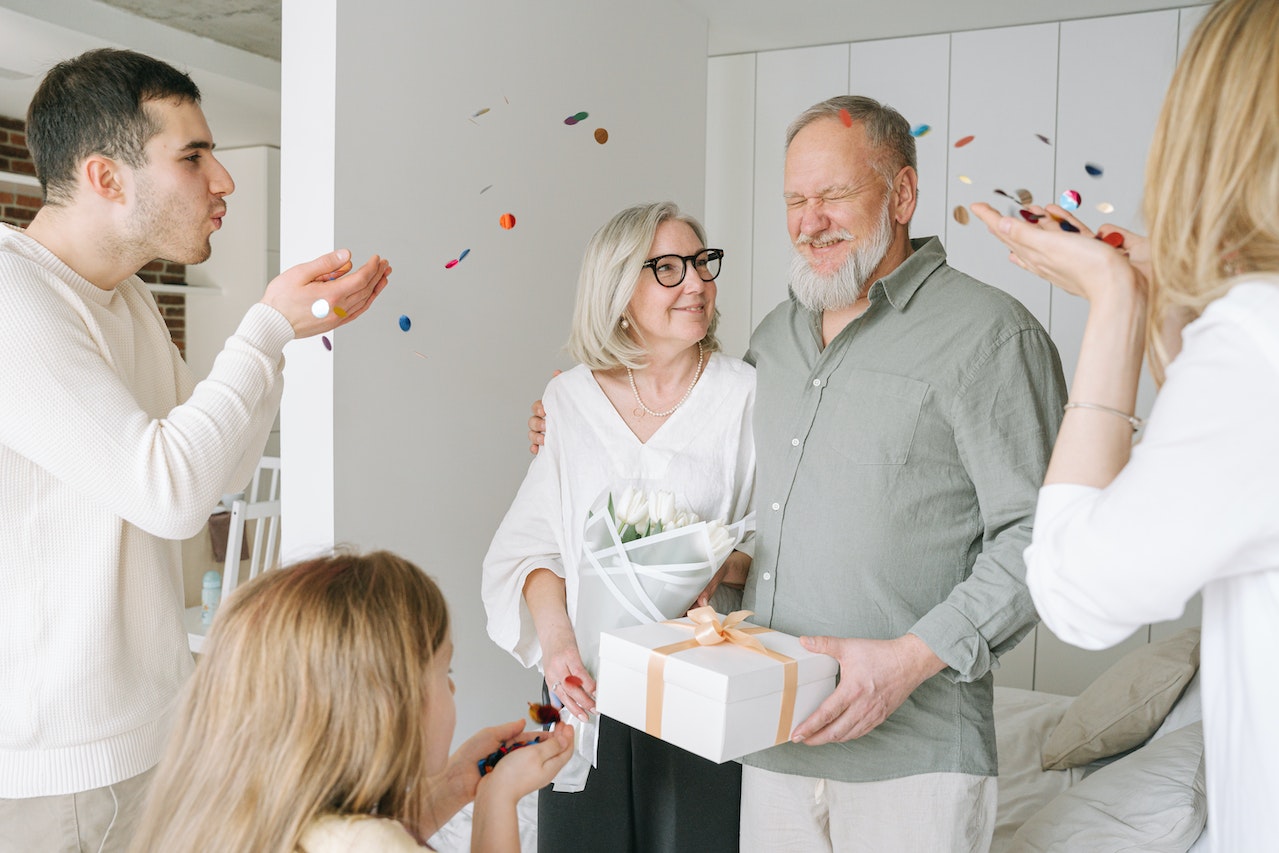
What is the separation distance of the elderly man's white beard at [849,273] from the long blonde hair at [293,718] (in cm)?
95

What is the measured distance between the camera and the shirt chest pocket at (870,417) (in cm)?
160

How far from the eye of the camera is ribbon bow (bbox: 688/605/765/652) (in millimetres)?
1469

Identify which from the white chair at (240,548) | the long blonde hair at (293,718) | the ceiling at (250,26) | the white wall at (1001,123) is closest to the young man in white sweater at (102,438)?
the long blonde hair at (293,718)

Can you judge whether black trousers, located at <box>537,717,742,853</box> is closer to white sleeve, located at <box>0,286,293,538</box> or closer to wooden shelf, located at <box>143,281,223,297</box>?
white sleeve, located at <box>0,286,293,538</box>

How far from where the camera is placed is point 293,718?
1.05 metres

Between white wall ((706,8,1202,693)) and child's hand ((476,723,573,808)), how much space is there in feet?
10.9

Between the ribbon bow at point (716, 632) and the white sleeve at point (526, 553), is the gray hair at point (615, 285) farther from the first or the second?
the ribbon bow at point (716, 632)

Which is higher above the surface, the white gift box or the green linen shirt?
the green linen shirt

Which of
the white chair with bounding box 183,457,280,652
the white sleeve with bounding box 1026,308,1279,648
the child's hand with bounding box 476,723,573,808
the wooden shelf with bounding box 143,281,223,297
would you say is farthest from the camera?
the wooden shelf with bounding box 143,281,223,297

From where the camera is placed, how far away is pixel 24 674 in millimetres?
1357

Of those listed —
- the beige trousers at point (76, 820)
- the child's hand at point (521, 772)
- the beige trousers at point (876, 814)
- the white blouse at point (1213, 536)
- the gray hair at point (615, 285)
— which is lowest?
the beige trousers at point (876, 814)

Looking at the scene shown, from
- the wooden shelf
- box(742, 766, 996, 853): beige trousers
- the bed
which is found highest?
the wooden shelf

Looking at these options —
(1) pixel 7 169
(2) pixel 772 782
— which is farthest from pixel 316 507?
(1) pixel 7 169

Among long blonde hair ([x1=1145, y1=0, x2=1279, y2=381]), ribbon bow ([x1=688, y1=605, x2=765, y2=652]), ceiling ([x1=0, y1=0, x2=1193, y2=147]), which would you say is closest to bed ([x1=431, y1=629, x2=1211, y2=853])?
ribbon bow ([x1=688, y1=605, x2=765, y2=652])
